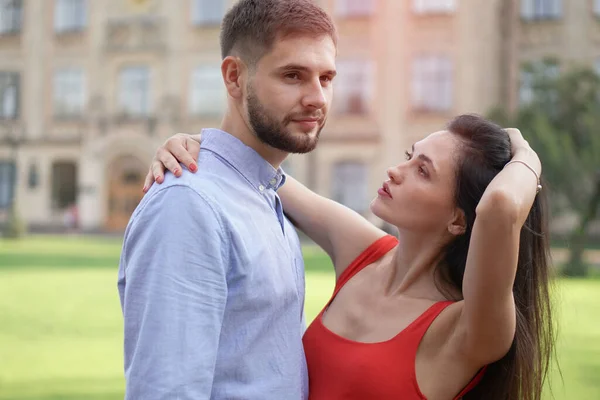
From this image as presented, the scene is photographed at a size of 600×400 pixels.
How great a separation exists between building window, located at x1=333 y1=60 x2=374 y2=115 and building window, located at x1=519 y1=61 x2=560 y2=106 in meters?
4.76

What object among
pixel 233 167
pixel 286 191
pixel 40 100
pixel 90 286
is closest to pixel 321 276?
pixel 90 286

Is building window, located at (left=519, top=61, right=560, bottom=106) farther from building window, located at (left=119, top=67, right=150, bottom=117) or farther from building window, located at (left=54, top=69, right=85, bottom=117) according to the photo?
building window, located at (left=54, top=69, right=85, bottom=117)

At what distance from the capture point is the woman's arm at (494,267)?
2008 millimetres

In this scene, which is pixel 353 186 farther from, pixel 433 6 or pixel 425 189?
pixel 425 189

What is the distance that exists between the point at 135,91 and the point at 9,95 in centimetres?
506

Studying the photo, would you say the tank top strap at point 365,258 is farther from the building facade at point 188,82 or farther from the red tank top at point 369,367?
the building facade at point 188,82

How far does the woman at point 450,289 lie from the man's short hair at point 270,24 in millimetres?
315

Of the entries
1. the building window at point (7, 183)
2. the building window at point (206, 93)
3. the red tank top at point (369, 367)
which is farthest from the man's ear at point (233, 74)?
the building window at point (7, 183)

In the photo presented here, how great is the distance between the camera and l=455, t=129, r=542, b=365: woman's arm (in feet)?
6.59

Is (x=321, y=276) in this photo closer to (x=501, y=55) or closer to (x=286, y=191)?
(x=286, y=191)

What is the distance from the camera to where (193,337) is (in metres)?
1.77

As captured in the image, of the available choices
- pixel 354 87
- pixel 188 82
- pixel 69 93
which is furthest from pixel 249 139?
pixel 69 93

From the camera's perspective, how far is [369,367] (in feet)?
7.39

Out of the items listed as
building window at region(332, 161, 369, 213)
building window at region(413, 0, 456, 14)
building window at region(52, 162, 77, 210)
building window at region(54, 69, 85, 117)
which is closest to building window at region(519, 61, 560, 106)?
building window at region(413, 0, 456, 14)
